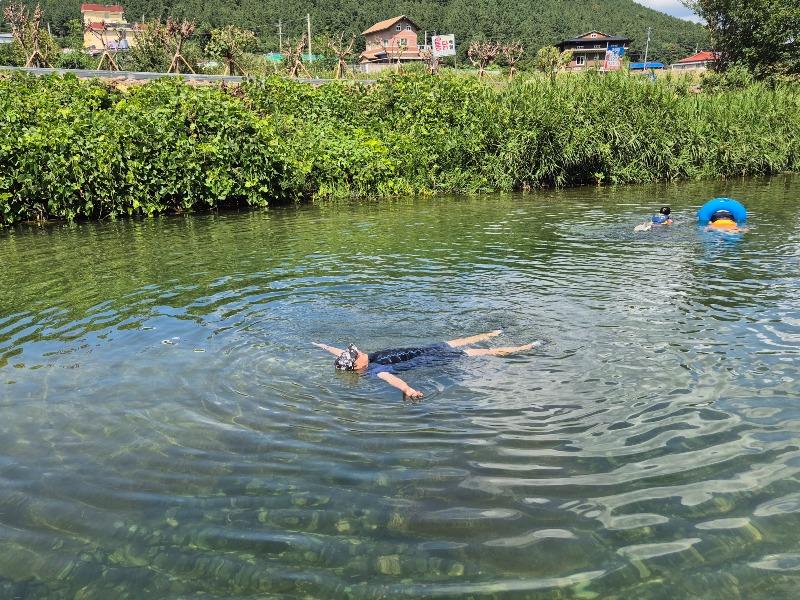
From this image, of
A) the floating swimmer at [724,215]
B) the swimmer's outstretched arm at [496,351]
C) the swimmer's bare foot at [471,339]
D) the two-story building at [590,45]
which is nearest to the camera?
the swimmer's outstretched arm at [496,351]

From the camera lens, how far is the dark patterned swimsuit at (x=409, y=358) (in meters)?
6.68

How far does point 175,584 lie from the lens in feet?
11.8

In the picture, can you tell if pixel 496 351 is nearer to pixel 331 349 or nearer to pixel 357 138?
pixel 331 349

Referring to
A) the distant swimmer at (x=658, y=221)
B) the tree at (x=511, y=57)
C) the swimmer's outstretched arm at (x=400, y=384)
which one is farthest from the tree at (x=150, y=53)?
the swimmer's outstretched arm at (x=400, y=384)

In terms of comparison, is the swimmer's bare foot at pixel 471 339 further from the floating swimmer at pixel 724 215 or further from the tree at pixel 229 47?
the tree at pixel 229 47

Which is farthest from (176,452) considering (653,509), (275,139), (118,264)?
(275,139)

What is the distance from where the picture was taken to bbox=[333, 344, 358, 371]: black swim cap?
6.50 metres

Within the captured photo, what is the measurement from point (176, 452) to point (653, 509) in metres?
3.46

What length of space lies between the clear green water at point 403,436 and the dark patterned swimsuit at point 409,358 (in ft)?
0.90

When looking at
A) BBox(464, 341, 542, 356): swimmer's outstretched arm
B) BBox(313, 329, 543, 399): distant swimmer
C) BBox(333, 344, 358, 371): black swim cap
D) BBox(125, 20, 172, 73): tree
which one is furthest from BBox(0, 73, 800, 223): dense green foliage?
BBox(125, 20, 172, 73): tree

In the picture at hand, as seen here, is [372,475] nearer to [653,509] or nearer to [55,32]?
[653,509]

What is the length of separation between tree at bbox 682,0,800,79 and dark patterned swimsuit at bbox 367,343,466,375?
127ft

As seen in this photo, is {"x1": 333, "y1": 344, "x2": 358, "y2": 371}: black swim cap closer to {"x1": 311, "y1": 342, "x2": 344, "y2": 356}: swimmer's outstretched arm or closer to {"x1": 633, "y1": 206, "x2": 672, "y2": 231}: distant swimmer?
{"x1": 311, "y1": 342, "x2": 344, "y2": 356}: swimmer's outstretched arm

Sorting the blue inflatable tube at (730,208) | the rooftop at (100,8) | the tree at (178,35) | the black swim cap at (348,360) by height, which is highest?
the rooftop at (100,8)
